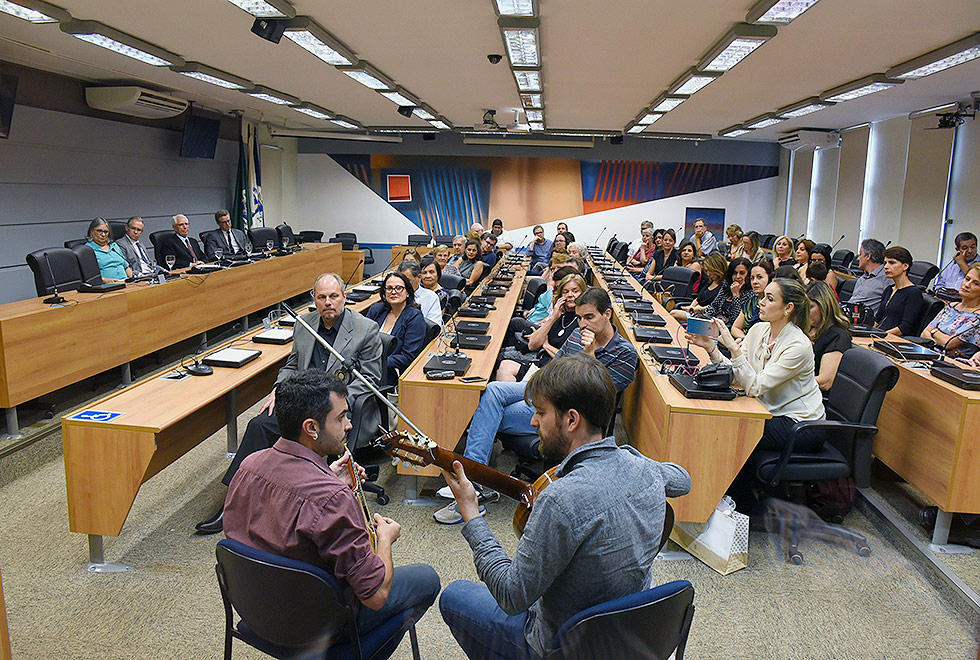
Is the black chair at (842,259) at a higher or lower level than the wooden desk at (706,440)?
higher

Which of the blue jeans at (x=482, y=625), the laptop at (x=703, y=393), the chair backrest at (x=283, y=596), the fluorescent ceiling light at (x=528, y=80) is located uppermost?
the fluorescent ceiling light at (x=528, y=80)

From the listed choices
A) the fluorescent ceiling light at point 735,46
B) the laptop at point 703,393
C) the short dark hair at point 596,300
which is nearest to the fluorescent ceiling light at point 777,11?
the fluorescent ceiling light at point 735,46

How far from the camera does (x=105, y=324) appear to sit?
5.22 meters

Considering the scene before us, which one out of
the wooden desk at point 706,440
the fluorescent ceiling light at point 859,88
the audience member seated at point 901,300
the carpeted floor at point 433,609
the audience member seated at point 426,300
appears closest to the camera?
the carpeted floor at point 433,609

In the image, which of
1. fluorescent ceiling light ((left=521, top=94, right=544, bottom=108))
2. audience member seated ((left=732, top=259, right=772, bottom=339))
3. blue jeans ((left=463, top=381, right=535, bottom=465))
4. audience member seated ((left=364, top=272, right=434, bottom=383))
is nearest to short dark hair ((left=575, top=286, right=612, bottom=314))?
blue jeans ((left=463, top=381, right=535, bottom=465))

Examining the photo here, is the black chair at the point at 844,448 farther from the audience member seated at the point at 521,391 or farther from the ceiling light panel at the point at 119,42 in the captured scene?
the ceiling light panel at the point at 119,42

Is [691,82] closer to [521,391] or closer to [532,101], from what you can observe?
[532,101]

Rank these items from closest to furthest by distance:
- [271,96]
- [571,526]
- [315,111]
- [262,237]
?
1. [571,526]
2. [271,96]
3. [315,111]
4. [262,237]

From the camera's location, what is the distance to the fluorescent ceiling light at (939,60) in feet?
15.1

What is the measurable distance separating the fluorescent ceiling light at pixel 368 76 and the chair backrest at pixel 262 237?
3.40m

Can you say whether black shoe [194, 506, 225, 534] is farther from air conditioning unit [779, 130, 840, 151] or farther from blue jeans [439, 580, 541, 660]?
air conditioning unit [779, 130, 840, 151]

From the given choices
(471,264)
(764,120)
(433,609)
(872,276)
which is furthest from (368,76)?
(764,120)

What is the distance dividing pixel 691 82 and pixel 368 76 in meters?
3.09

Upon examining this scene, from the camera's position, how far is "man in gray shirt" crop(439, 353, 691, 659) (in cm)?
151
